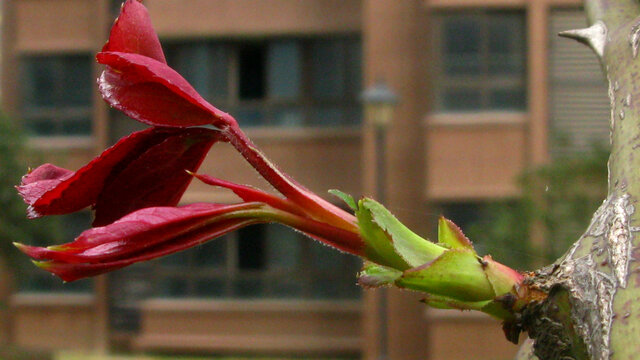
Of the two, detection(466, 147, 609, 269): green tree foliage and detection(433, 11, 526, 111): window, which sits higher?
detection(433, 11, 526, 111): window

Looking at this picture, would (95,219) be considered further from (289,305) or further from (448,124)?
(289,305)

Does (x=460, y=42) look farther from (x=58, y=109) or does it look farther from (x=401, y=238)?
(x=401, y=238)

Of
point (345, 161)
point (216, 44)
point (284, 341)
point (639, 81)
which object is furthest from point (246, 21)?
point (639, 81)

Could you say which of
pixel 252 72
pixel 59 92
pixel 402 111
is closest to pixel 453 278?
pixel 402 111

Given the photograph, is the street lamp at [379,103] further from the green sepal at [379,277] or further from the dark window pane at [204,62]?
the green sepal at [379,277]

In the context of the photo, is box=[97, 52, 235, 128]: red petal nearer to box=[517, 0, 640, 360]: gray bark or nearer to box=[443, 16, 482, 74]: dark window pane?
box=[517, 0, 640, 360]: gray bark

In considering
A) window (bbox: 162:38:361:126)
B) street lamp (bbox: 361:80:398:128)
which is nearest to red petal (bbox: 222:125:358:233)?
street lamp (bbox: 361:80:398:128)
